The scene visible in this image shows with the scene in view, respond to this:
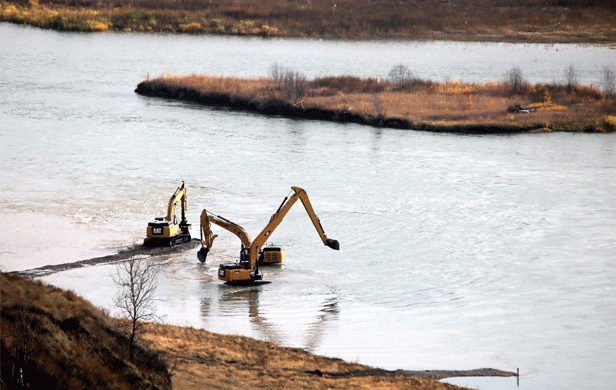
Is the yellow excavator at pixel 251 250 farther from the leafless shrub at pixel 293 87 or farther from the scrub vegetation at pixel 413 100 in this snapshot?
the leafless shrub at pixel 293 87

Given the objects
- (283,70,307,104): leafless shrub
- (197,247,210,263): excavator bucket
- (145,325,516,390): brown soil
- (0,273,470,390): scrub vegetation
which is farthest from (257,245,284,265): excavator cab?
(283,70,307,104): leafless shrub

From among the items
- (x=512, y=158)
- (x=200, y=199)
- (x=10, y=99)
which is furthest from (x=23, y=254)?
(x=10, y=99)

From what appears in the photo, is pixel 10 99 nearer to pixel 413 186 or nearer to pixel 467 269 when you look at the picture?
pixel 413 186

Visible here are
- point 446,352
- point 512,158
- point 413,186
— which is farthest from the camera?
point 512,158

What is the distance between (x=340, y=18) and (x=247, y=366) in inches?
3979

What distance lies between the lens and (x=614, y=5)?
120875 mm

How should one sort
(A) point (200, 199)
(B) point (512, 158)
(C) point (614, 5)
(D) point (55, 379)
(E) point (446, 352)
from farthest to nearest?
(C) point (614, 5) < (B) point (512, 158) < (A) point (200, 199) < (E) point (446, 352) < (D) point (55, 379)

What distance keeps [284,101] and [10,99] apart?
19.6 metres

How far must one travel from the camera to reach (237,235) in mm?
26734

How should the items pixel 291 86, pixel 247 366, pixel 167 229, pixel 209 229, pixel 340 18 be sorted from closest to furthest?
pixel 247 366
pixel 209 229
pixel 167 229
pixel 291 86
pixel 340 18

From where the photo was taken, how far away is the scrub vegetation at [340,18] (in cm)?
11050

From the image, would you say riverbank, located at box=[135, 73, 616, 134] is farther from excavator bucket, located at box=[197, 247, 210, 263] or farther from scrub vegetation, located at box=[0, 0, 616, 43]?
scrub vegetation, located at box=[0, 0, 616, 43]

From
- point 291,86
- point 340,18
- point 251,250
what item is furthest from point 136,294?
Answer: point 340,18

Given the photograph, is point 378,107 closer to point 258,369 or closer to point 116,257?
point 116,257
